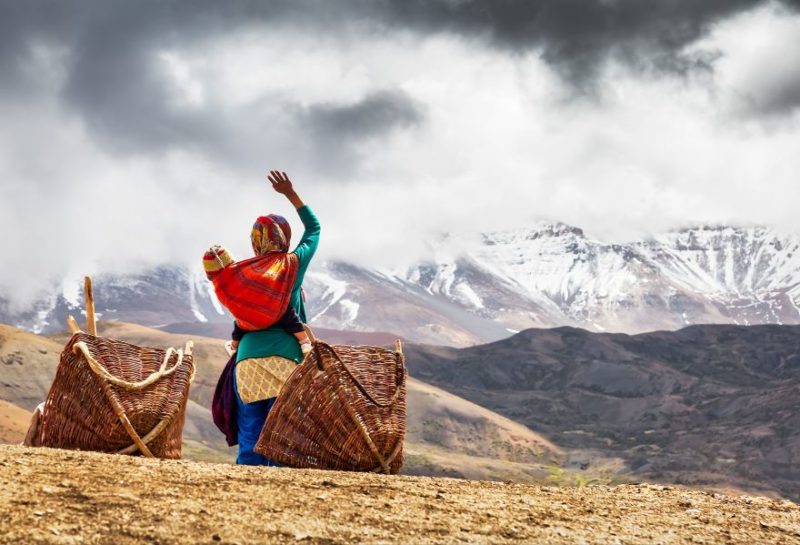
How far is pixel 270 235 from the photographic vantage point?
6.27 meters

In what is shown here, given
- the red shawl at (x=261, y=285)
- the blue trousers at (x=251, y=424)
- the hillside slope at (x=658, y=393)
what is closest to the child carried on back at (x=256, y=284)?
the red shawl at (x=261, y=285)

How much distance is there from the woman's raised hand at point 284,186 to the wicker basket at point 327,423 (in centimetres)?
109

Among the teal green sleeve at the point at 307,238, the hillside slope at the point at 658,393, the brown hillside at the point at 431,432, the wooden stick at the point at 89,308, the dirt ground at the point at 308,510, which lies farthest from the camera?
the hillside slope at the point at 658,393

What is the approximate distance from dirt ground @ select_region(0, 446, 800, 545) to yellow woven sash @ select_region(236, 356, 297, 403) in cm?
93

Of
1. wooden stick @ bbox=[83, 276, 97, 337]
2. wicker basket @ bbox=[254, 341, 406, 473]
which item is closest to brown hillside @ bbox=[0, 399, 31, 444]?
wooden stick @ bbox=[83, 276, 97, 337]

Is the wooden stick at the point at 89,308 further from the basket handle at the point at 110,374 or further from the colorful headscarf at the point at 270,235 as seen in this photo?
the colorful headscarf at the point at 270,235

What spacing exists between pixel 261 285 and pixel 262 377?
2.04ft

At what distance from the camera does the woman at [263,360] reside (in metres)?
6.25

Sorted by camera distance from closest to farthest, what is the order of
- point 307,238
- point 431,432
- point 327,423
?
point 327,423, point 307,238, point 431,432

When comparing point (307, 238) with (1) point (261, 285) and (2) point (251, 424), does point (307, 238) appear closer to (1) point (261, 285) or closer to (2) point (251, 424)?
(1) point (261, 285)

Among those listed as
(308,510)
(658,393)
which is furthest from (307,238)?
(658,393)

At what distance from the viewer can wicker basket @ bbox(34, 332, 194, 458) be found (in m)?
5.62

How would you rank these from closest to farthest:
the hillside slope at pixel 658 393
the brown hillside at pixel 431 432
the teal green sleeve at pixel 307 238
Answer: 1. the teal green sleeve at pixel 307 238
2. the brown hillside at pixel 431 432
3. the hillside slope at pixel 658 393

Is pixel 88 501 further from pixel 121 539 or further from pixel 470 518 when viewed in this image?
pixel 470 518
